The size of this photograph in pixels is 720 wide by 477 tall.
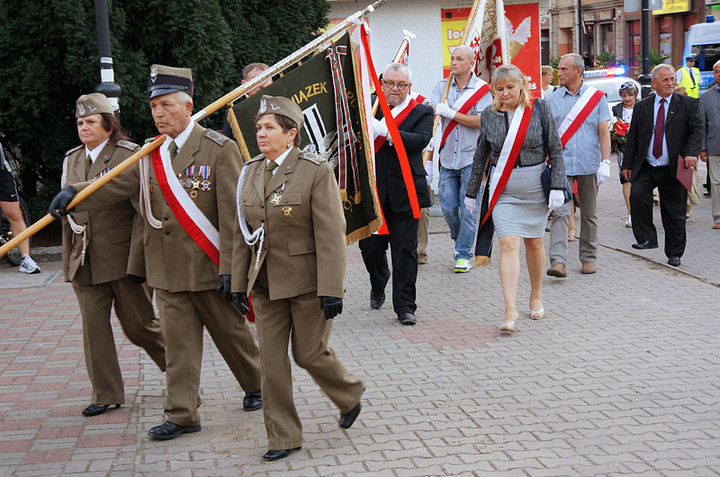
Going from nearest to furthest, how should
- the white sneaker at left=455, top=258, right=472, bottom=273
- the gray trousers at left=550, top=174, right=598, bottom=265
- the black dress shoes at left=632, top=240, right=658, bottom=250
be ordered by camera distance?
the gray trousers at left=550, top=174, right=598, bottom=265 → the white sneaker at left=455, top=258, right=472, bottom=273 → the black dress shoes at left=632, top=240, right=658, bottom=250

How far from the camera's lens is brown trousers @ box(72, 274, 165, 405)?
19.0ft

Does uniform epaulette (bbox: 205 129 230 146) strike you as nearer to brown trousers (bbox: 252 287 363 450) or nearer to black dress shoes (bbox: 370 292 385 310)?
brown trousers (bbox: 252 287 363 450)

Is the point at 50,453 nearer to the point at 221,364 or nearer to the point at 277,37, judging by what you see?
the point at 221,364

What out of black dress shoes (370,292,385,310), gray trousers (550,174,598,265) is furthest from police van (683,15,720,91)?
black dress shoes (370,292,385,310)

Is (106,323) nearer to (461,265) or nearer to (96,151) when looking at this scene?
(96,151)

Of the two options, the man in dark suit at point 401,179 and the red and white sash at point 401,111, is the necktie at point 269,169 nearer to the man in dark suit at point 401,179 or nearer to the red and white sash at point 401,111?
the man in dark suit at point 401,179

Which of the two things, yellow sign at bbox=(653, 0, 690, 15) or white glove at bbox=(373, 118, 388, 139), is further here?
yellow sign at bbox=(653, 0, 690, 15)

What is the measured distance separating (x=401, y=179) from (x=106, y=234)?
117 inches

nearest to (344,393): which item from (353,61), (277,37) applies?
(353,61)

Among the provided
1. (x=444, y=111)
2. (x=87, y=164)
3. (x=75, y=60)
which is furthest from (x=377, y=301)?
(x=75, y=60)

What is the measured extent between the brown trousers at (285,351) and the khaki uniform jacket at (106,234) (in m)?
1.02

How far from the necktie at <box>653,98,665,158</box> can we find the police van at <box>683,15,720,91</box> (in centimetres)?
2164

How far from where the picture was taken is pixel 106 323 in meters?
5.85

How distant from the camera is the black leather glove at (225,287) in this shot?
17.0 ft
